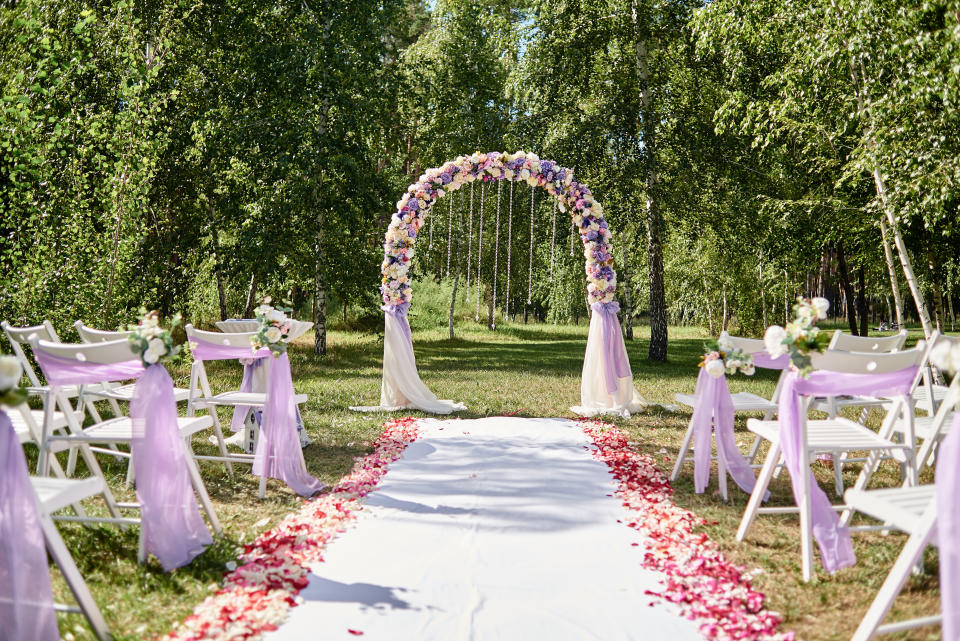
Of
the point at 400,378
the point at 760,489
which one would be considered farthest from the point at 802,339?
the point at 400,378

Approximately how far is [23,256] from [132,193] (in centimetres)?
144

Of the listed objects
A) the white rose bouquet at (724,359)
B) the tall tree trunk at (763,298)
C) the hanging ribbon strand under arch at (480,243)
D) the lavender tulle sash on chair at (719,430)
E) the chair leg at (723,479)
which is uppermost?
the hanging ribbon strand under arch at (480,243)

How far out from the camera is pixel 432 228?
2142 centimetres

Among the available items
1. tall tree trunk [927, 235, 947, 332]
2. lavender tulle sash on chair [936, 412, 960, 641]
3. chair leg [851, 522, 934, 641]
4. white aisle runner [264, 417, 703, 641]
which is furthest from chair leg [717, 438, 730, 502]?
tall tree trunk [927, 235, 947, 332]

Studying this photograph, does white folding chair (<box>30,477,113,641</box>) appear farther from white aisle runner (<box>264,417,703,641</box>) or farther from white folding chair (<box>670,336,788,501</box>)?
white folding chair (<box>670,336,788,501</box>)

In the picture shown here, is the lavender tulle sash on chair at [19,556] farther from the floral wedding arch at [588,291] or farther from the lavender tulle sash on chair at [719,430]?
the floral wedding arch at [588,291]

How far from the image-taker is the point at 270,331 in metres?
5.04

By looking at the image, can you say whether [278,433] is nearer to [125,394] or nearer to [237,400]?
[237,400]

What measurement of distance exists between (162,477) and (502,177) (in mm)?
6380

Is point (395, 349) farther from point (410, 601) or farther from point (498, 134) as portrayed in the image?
point (498, 134)

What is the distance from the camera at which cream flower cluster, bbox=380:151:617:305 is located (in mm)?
8891

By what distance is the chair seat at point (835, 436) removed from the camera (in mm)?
3744

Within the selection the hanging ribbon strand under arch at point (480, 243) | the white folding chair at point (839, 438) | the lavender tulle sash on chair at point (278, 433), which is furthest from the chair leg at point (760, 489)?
the hanging ribbon strand under arch at point (480, 243)

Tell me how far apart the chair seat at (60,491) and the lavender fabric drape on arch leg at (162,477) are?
57cm
